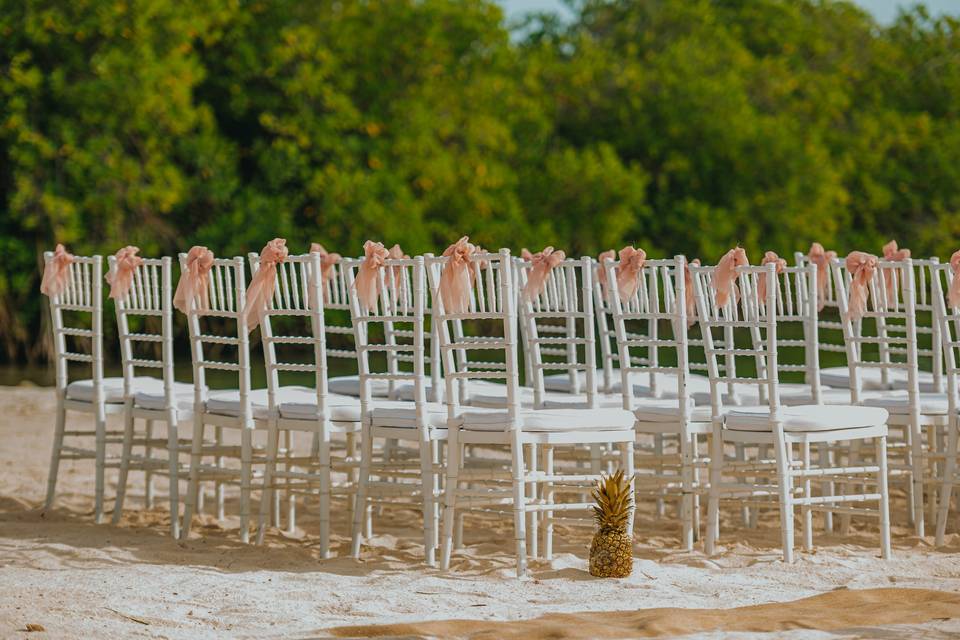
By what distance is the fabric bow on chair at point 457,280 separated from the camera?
5551mm

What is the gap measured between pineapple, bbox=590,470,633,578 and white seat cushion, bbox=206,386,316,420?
5.19ft

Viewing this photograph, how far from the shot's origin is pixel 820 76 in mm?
29719

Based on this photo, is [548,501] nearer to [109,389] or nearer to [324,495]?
[324,495]

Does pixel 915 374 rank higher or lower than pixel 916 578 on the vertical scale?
higher

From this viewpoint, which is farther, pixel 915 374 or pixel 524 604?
pixel 915 374

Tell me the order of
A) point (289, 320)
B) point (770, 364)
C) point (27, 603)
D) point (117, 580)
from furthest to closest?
point (289, 320)
point (770, 364)
point (117, 580)
point (27, 603)

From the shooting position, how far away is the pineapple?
17.2 feet

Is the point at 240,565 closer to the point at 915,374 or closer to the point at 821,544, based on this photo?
the point at 821,544

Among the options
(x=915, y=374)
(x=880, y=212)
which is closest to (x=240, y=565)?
(x=915, y=374)

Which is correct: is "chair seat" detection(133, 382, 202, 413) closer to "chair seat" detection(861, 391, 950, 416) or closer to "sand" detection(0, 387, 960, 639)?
"sand" detection(0, 387, 960, 639)

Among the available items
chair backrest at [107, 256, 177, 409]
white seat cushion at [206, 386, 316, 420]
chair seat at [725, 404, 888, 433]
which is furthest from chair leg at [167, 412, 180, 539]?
chair seat at [725, 404, 888, 433]

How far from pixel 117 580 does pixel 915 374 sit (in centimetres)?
357

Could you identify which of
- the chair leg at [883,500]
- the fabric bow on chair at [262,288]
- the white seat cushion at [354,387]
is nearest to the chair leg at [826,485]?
the chair leg at [883,500]

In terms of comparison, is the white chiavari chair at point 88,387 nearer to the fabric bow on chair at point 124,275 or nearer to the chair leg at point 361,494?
the fabric bow on chair at point 124,275
